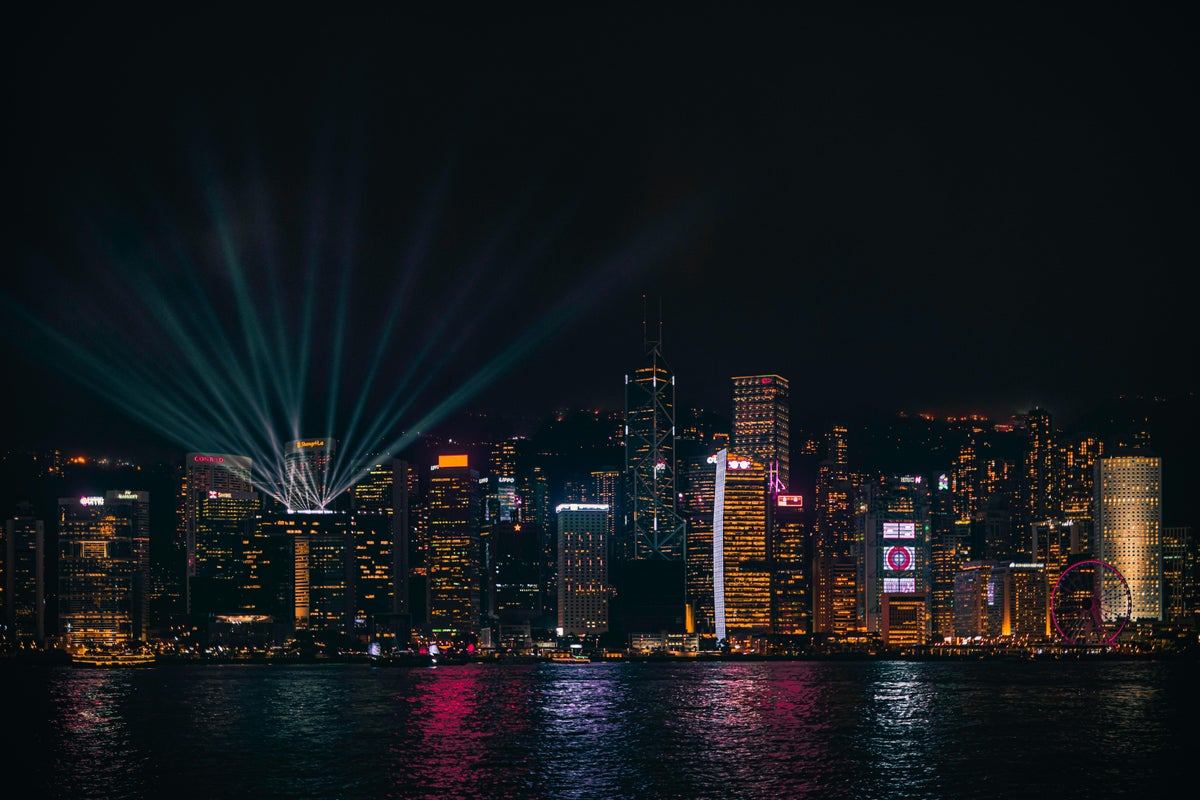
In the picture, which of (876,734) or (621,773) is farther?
(876,734)

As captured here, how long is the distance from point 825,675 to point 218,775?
102 metres

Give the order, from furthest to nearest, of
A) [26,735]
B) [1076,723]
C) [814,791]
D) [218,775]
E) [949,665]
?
[949,665]
[1076,723]
[26,735]
[218,775]
[814,791]

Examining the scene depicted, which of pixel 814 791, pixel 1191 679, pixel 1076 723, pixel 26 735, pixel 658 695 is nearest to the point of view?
pixel 814 791

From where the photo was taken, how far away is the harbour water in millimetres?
69062

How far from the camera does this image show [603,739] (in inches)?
3492

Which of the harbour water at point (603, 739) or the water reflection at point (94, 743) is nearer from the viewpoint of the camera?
the harbour water at point (603, 739)

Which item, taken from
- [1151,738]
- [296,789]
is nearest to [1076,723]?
[1151,738]

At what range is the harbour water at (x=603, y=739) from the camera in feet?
227

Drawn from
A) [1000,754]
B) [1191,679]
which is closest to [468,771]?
[1000,754]

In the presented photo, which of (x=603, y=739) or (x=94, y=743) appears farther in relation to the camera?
(x=603, y=739)

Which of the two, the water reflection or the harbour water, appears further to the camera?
the water reflection

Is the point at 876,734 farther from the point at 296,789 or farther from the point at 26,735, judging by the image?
the point at 26,735

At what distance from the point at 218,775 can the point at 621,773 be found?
62.5 ft

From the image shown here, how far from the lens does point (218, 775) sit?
7212cm
